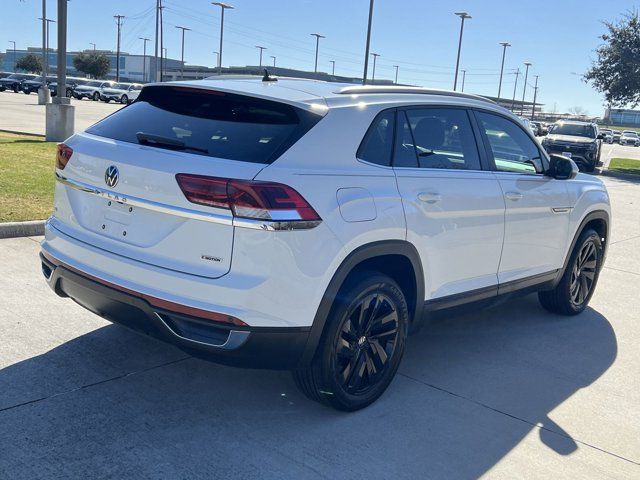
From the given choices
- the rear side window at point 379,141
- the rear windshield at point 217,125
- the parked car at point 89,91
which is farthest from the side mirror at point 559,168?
the parked car at point 89,91

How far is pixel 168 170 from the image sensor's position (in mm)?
3307

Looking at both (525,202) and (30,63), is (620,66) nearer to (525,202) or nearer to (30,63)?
(525,202)

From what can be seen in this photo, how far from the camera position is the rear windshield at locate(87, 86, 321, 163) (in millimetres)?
3365

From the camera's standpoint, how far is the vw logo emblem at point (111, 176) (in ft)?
11.5

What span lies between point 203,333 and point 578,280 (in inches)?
162

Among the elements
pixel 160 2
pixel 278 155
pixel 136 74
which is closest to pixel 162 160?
pixel 278 155

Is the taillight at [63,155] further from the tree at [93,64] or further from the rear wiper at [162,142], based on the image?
the tree at [93,64]

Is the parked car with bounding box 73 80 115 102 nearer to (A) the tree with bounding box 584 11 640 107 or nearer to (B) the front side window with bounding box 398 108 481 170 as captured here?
(A) the tree with bounding box 584 11 640 107

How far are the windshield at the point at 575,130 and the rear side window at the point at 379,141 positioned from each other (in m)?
22.7

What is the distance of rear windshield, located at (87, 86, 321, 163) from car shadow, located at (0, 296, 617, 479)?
141cm

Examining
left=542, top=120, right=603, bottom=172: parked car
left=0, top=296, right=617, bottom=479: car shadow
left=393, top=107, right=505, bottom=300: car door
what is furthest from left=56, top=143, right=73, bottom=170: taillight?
left=542, top=120, right=603, bottom=172: parked car

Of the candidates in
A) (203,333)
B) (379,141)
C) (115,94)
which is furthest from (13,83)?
(203,333)

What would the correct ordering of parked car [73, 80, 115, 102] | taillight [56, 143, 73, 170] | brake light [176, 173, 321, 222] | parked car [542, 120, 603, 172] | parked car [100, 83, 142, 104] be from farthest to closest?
parked car [73, 80, 115, 102]
parked car [100, 83, 142, 104]
parked car [542, 120, 603, 172]
taillight [56, 143, 73, 170]
brake light [176, 173, 321, 222]

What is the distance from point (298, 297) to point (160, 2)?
6077 centimetres
